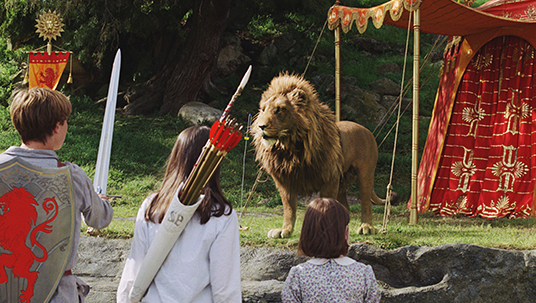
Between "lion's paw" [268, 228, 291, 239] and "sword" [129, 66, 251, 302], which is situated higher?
"sword" [129, 66, 251, 302]

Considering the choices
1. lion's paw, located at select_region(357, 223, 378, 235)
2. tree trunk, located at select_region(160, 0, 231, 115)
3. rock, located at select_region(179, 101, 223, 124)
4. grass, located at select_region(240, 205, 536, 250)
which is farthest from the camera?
tree trunk, located at select_region(160, 0, 231, 115)

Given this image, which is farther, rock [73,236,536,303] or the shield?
rock [73,236,536,303]

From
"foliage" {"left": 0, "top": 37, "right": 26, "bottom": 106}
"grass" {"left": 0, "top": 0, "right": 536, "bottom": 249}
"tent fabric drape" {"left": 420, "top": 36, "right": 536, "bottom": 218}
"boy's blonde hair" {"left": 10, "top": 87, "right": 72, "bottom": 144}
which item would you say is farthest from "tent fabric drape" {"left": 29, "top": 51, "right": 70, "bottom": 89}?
"foliage" {"left": 0, "top": 37, "right": 26, "bottom": 106}

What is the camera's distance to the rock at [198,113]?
11867 millimetres

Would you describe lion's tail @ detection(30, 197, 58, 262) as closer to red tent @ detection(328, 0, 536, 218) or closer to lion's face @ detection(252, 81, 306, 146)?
lion's face @ detection(252, 81, 306, 146)

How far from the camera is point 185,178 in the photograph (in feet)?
7.98

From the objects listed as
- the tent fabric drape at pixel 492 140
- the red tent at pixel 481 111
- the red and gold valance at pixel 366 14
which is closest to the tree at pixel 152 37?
the red and gold valance at pixel 366 14

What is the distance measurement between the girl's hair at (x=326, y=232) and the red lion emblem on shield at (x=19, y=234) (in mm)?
1236

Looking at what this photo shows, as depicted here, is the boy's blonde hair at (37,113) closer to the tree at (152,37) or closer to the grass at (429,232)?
the grass at (429,232)

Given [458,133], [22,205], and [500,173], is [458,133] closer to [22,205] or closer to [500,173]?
[500,173]

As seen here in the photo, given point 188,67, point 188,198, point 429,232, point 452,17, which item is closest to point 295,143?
Result: point 429,232

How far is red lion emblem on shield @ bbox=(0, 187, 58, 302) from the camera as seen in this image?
2402mm

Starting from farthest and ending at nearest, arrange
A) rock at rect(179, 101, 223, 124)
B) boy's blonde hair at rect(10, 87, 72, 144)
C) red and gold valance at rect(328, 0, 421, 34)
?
rock at rect(179, 101, 223, 124) → red and gold valance at rect(328, 0, 421, 34) → boy's blonde hair at rect(10, 87, 72, 144)

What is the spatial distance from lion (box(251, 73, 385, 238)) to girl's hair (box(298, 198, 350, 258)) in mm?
2433
